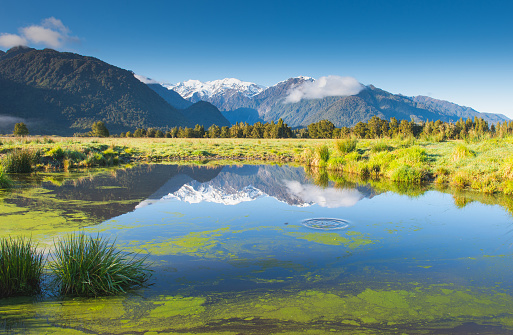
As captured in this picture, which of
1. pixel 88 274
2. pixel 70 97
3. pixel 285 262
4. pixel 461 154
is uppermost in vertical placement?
pixel 70 97

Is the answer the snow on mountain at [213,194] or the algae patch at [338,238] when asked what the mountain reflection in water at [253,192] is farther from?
the algae patch at [338,238]

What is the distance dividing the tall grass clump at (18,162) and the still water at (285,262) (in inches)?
301

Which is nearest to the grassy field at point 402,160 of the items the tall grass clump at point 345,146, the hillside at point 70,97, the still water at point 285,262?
the tall grass clump at point 345,146

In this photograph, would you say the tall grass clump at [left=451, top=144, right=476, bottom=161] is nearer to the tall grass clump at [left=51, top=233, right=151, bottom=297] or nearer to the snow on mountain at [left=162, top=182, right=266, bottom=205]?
the snow on mountain at [left=162, top=182, right=266, bottom=205]

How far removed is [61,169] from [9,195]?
10223 mm

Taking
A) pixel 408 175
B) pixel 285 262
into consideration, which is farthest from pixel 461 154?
pixel 285 262

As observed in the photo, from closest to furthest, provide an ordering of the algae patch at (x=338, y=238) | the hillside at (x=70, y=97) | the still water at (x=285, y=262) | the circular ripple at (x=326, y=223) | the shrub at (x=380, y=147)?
the still water at (x=285, y=262)
the algae patch at (x=338, y=238)
the circular ripple at (x=326, y=223)
the shrub at (x=380, y=147)
the hillside at (x=70, y=97)

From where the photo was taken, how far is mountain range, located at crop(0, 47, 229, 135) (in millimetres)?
125162

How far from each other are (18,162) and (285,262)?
1852 centimetres

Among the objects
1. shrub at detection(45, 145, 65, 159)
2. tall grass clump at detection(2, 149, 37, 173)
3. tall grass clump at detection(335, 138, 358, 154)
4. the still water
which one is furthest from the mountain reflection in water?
shrub at detection(45, 145, 65, 159)

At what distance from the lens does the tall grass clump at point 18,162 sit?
724 inches

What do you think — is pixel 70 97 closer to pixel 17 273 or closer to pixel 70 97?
pixel 70 97

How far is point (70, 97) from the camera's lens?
13975 cm

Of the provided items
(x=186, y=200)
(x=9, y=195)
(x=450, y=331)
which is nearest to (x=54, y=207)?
(x=9, y=195)
